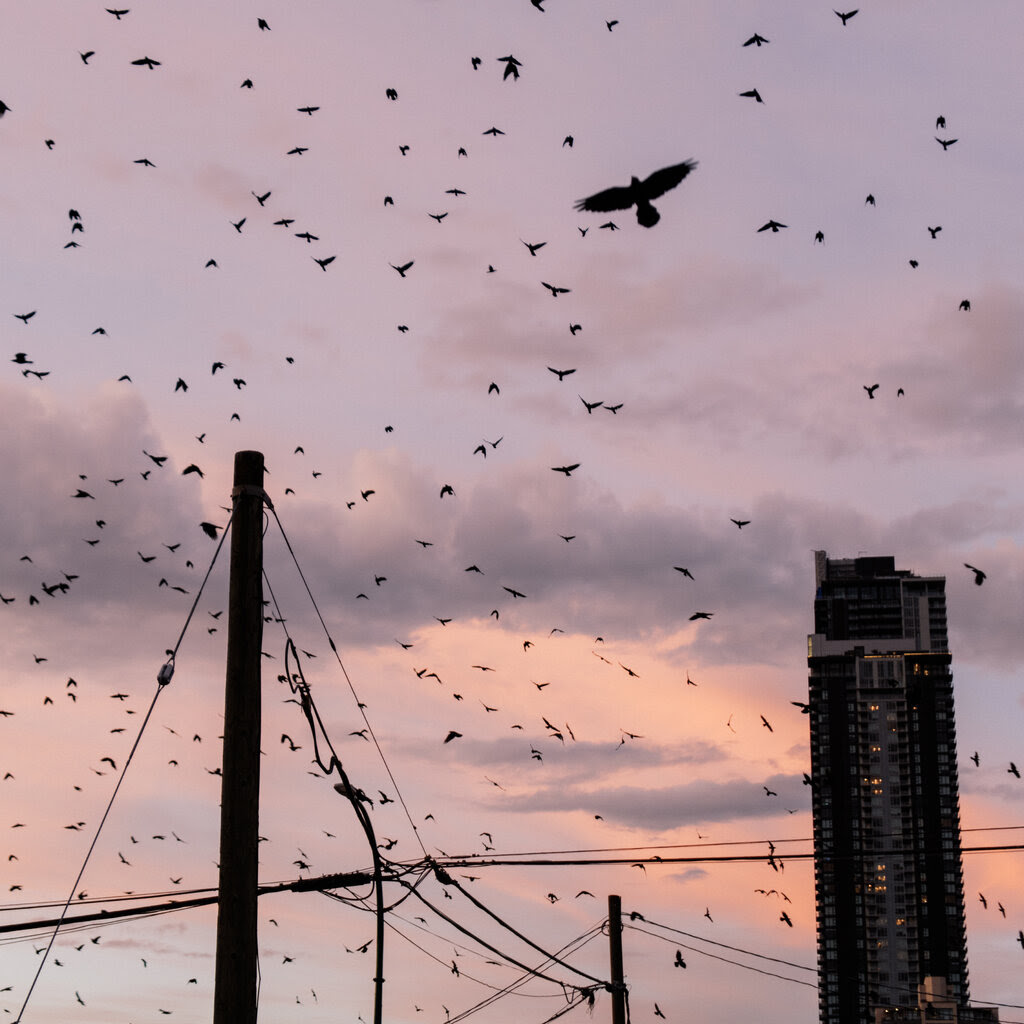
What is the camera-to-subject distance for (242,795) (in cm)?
1211

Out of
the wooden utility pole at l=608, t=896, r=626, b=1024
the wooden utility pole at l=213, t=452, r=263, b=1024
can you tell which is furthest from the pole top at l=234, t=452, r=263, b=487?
the wooden utility pole at l=608, t=896, r=626, b=1024

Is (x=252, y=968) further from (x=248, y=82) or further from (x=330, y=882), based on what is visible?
(x=248, y=82)

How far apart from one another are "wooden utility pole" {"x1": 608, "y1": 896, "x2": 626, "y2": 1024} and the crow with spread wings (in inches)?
665

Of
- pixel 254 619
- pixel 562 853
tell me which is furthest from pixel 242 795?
pixel 562 853

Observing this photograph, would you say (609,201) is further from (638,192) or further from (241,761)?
(241,761)

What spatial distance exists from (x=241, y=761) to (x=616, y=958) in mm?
22068

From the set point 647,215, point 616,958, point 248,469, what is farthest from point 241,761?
point 616,958

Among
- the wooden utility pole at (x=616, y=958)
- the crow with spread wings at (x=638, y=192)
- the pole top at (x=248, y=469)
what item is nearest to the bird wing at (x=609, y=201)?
the crow with spread wings at (x=638, y=192)

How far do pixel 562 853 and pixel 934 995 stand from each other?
150550mm

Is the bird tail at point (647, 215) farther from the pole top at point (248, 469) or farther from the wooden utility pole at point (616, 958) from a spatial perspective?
the wooden utility pole at point (616, 958)

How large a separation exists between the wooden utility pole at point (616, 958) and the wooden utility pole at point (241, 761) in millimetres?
21195

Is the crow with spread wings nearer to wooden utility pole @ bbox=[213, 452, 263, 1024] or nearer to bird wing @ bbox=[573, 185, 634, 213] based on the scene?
bird wing @ bbox=[573, 185, 634, 213]

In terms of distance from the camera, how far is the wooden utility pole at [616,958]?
103ft

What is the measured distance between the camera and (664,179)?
24.2 metres
